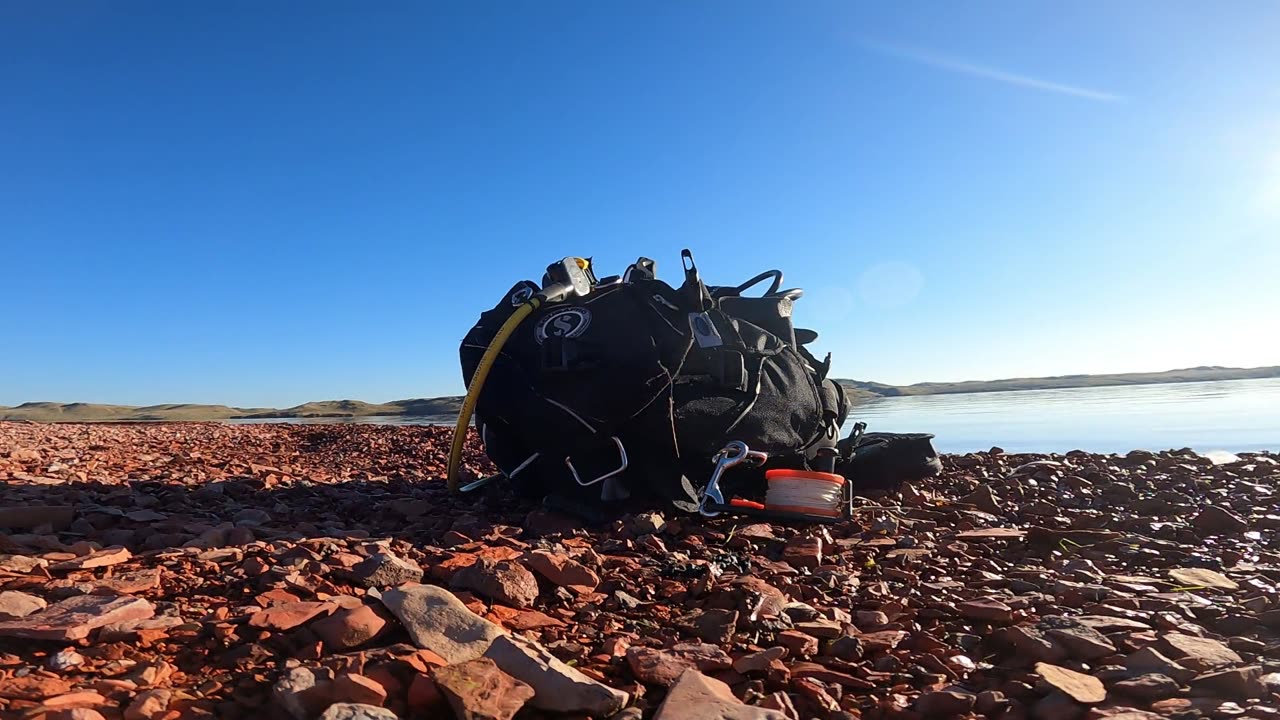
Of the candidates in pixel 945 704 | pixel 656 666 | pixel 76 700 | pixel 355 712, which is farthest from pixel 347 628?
pixel 945 704

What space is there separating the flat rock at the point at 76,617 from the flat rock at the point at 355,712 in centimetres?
75

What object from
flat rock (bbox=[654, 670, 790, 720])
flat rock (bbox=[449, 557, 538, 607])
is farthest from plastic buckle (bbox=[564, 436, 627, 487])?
flat rock (bbox=[654, 670, 790, 720])

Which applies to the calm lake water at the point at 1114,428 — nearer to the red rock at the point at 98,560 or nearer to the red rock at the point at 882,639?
the red rock at the point at 882,639

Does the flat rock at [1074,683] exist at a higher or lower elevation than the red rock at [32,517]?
lower

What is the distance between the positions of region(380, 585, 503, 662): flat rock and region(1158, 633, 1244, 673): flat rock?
174 cm

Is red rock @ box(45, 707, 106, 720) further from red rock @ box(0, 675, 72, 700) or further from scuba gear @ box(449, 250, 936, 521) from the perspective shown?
scuba gear @ box(449, 250, 936, 521)

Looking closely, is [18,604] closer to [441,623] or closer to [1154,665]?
[441,623]

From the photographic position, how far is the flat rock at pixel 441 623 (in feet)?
5.70

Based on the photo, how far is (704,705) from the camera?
1530 millimetres

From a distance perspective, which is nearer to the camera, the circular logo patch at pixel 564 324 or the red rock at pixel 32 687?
the red rock at pixel 32 687

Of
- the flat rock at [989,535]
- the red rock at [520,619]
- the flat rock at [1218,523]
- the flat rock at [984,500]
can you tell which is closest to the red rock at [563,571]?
the red rock at [520,619]

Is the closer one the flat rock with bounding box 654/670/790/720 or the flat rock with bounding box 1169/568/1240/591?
the flat rock with bounding box 654/670/790/720

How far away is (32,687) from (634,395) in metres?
2.48

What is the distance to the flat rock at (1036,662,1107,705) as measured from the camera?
1.64 metres
